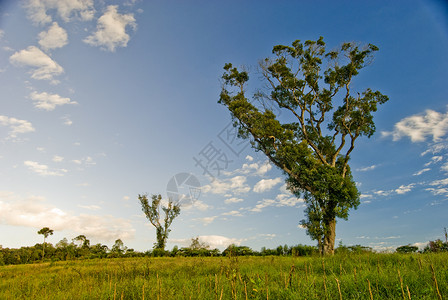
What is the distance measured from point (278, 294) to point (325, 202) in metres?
14.6

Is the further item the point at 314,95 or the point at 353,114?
the point at 314,95

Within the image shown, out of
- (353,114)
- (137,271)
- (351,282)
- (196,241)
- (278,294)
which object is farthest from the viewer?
(196,241)

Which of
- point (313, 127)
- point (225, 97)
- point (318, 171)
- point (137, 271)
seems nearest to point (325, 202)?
point (318, 171)

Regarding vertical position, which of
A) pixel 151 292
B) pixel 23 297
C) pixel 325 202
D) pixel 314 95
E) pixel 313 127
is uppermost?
pixel 314 95

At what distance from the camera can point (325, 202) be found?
18359mm

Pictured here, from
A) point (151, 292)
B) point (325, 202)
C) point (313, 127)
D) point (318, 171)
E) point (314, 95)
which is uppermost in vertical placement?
point (314, 95)

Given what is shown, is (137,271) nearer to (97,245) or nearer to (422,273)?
(422,273)

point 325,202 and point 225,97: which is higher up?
point 225,97

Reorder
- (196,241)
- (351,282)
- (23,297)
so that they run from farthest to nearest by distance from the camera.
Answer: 1. (196,241)
2. (23,297)
3. (351,282)

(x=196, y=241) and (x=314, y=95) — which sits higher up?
(x=314, y=95)

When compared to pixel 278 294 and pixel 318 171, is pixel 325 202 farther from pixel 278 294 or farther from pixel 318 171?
pixel 278 294

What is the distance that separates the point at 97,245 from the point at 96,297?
93.4ft

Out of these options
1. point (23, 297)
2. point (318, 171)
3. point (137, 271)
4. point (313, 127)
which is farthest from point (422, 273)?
point (313, 127)

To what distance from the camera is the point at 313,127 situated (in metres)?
21.6
